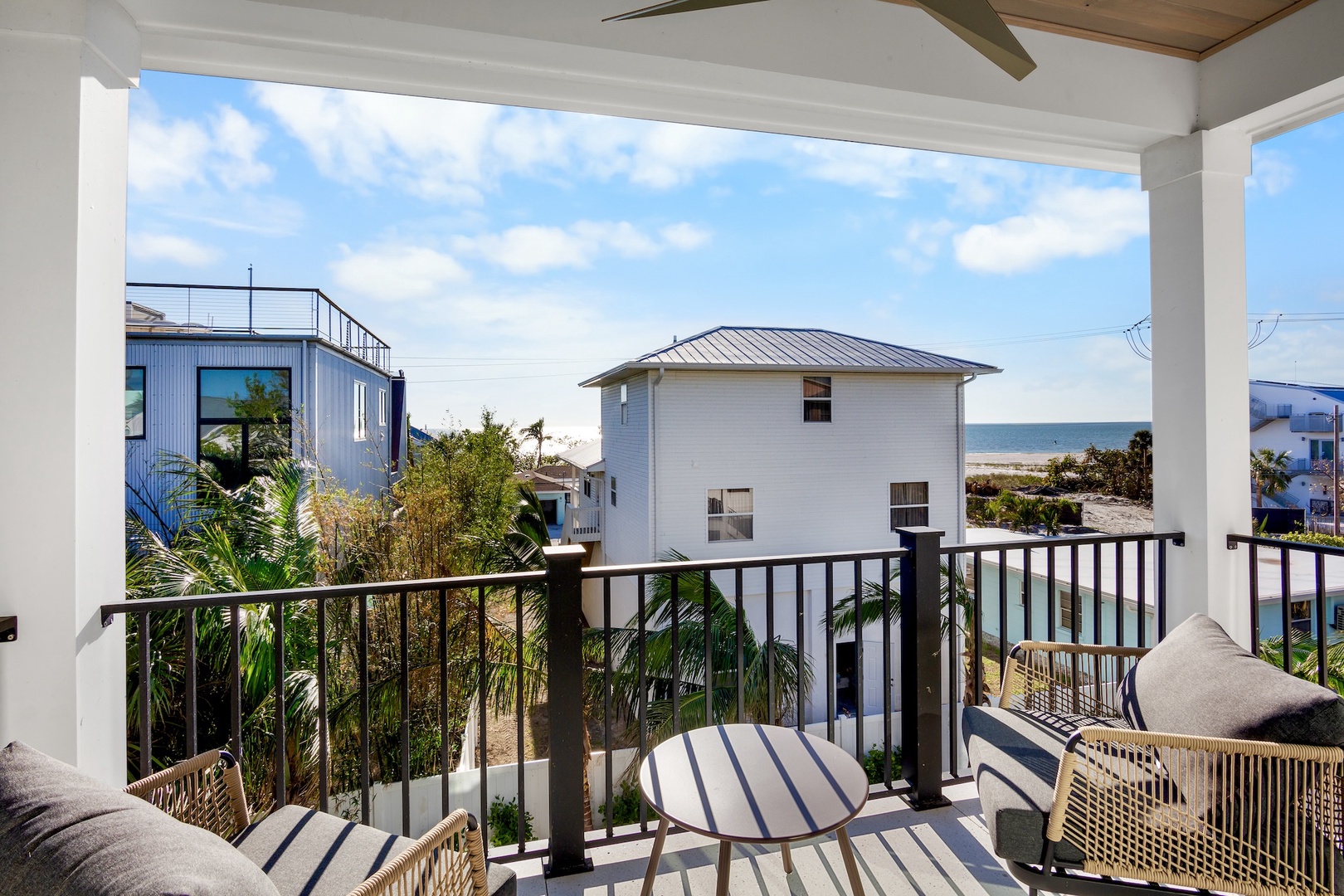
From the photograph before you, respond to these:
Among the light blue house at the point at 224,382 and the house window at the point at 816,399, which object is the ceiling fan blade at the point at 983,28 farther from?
the house window at the point at 816,399

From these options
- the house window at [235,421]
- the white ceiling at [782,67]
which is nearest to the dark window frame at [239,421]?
the house window at [235,421]

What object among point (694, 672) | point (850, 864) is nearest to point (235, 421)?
point (694, 672)

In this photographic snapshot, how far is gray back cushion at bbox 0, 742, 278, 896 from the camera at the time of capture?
0.66 meters

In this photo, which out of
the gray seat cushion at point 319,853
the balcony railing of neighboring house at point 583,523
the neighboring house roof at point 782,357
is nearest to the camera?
the gray seat cushion at point 319,853

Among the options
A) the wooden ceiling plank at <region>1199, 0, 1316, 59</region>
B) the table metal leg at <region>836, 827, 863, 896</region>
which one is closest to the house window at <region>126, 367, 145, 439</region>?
the table metal leg at <region>836, 827, 863, 896</region>

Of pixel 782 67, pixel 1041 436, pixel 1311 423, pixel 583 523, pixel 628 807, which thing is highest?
pixel 1041 436

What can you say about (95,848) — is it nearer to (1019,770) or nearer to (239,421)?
(1019,770)

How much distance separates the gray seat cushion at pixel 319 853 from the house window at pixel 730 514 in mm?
9396

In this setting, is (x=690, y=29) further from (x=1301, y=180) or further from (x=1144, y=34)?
(x=1301, y=180)

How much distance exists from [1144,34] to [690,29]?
174cm

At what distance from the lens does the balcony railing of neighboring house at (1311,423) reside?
24.8 ft

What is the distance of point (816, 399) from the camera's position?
36.0 feet

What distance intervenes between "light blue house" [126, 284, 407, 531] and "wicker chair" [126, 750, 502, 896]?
6.99 metres

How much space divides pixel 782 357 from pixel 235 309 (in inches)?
328
